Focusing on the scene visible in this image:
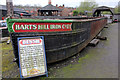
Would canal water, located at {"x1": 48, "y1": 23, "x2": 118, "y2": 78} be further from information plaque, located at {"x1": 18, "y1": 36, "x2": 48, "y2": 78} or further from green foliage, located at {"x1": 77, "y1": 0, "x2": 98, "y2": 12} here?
green foliage, located at {"x1": 77, "y1": 0, "x2": 98, "y2": 12}

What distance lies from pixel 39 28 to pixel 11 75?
2110mm

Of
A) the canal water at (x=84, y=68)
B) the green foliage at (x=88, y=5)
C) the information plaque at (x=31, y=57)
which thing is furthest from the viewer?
the green foliage at (x=88, y=5)

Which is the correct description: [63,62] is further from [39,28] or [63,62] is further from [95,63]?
[39,28]

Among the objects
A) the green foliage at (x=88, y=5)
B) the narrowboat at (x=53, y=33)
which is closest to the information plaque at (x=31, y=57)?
the narrowboat at (x=53, y=33)

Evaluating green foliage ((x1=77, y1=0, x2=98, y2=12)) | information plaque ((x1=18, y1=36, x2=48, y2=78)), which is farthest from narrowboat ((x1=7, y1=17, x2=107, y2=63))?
green foliage ((x1=77, y1=0, x2=98, y2=12))

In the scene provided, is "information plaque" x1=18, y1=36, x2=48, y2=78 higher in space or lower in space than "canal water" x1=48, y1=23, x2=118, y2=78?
higher

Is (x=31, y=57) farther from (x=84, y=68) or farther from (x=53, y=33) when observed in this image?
(x=84, y=68)

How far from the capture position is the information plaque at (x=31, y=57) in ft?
11.5

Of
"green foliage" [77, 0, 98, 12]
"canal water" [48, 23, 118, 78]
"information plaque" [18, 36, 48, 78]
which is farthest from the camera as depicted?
"green foliage" [77, 0, 98, 12]

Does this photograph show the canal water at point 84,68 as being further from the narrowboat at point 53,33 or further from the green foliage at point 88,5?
the green foliage at point 88,5

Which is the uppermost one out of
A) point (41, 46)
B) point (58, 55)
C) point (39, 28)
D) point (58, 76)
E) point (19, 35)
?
point (39, 28)

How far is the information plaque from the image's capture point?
352cm

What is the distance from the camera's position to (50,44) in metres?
4.32

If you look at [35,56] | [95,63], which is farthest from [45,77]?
[95,63]
